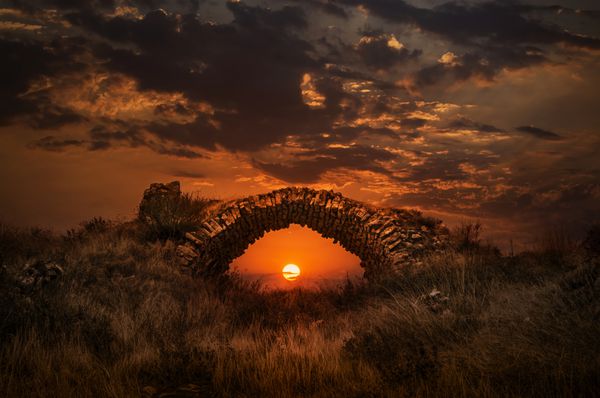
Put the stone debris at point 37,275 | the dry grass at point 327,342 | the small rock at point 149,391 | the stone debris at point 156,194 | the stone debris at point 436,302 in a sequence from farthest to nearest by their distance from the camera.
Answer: the stone debris at point 156,194, the stone debris at point 37,275, the stone debris at point 436,302, the small rock at point 149,391, the dry grass at point 327,342

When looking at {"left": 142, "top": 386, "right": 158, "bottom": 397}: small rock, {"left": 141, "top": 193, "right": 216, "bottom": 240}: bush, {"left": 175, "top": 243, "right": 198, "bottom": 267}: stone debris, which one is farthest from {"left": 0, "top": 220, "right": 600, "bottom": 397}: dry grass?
{"left": 141, "top": 193, "right": 216, "bottom": 240}: bush

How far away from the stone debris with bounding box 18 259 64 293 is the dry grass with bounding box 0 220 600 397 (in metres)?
0.18

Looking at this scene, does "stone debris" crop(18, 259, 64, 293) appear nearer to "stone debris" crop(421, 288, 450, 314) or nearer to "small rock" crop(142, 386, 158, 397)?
"small rock" crop(142, 386, 158, 397)

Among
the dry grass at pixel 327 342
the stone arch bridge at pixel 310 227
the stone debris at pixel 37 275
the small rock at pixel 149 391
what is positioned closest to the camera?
the dry grass at pixel 327 342

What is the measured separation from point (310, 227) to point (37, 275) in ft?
25.6

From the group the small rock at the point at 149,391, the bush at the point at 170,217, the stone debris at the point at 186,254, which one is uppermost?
the bush at the point at 170,217

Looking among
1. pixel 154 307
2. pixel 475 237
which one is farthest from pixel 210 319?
pixel 475 237

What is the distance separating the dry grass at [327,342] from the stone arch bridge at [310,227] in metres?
1.93

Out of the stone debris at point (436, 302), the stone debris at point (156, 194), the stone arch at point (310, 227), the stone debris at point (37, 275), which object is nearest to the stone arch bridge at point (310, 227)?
the stone arch at point (310, 227)

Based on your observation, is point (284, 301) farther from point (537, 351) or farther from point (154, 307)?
point (537, 351)

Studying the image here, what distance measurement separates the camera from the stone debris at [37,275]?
29.1 ft

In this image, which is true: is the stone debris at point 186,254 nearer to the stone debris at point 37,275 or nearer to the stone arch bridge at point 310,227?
the stone arch bridge at point 310,227

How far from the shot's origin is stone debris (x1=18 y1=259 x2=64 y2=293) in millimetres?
8867

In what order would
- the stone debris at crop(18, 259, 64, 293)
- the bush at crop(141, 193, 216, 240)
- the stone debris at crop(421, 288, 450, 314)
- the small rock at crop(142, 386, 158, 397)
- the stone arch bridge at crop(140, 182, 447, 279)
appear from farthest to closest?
the bush at crop(141, 193, 216, 240)
the stone arch bridge at crop(140, 182, 447, 279)
the stone debris at crop(18, 259, 64, 293)
the stone debris at crop(421, 288, 450, 314)
the small rock at crop(142, 386, 158, 397)
